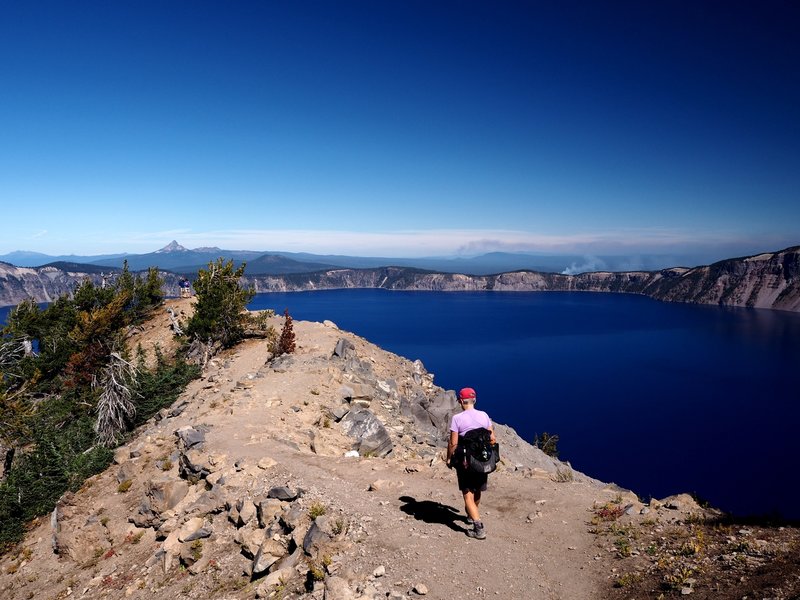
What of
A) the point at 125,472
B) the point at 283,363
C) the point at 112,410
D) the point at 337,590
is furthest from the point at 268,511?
the point at 112,410

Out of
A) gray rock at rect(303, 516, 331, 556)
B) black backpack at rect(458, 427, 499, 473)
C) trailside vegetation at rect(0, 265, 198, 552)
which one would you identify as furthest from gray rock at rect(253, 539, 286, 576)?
trailside vegetation at rect(0, 265, 198, 552)

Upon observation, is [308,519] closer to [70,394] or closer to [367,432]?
[367,432]

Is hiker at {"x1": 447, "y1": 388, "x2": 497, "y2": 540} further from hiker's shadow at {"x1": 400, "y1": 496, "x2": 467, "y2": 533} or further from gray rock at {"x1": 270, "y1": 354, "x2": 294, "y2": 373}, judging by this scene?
gray rock at {"x1": 270, "y1": 354, "x2": 294, "y2": 373}

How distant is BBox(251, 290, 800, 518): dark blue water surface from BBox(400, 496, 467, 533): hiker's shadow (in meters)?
34.3

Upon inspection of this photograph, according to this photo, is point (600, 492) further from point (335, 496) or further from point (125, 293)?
point (125, 293)

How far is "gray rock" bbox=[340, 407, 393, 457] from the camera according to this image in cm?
1970

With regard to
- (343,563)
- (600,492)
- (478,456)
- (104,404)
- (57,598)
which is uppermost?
(478,456)

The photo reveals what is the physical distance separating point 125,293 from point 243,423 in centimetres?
3757

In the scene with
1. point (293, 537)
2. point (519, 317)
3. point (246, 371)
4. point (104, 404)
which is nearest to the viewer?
point (293, 537)

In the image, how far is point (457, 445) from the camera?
9.73 metres

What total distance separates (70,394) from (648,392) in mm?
93385

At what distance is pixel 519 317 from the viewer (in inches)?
7623

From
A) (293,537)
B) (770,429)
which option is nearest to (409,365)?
(293,537)

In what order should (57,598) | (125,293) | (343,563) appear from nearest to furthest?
(343,563) < (57,598) < (125,293)
